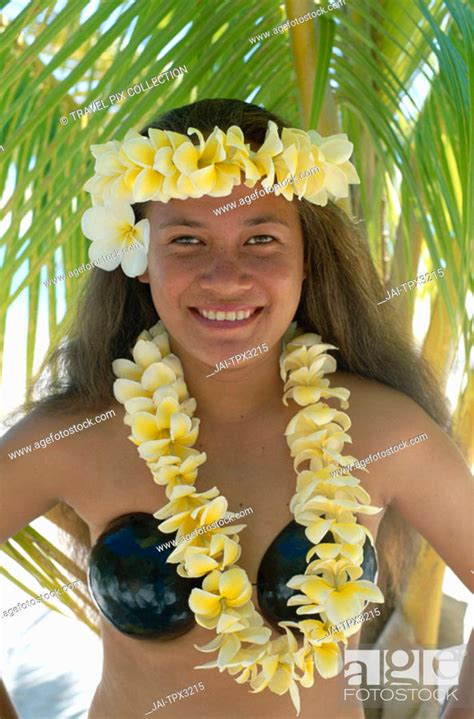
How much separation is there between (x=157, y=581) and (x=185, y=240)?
56 centimetres

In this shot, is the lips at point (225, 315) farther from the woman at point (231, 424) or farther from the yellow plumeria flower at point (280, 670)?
the yellow plumeria flower at point (280, 670)

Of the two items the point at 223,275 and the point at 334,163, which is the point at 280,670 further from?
the point at 334,163

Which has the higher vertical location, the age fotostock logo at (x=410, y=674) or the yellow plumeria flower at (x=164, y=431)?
the yellow plumeria flower at (x=164, y=431)

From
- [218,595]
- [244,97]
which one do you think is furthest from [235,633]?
[244,97]

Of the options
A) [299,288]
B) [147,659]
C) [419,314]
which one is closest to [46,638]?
[419,314]

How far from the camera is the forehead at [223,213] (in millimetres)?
1578

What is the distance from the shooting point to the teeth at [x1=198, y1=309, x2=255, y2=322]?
1.56 meters

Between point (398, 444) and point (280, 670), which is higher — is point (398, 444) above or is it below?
above

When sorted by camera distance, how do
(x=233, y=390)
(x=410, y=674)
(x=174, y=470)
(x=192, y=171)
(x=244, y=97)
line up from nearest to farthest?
(x=192, y=171) → (x=174, y=470) → (x=233, y=390) → (x=244, y=97) → (x=410, y=674)

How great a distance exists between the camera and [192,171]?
1.53 metres

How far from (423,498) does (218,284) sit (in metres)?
0.53

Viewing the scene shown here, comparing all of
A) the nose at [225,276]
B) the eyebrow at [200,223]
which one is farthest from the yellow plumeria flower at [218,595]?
the eyebrow at [200,223]

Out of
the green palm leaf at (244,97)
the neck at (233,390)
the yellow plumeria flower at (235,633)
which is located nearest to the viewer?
the yellow plumeria flower at (235,633)

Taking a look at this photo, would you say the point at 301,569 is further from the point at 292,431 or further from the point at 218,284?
the point at 218,284
